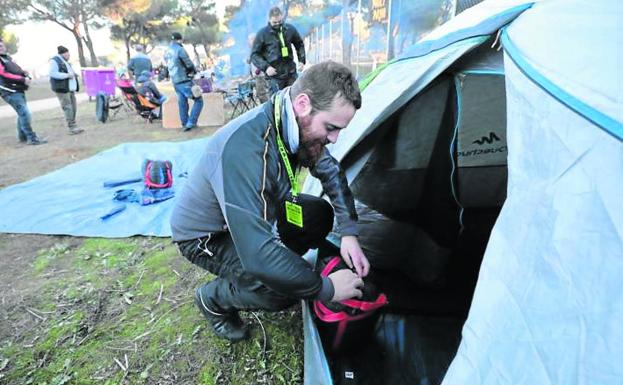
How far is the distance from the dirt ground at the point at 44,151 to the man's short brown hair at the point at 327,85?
214 centimetres

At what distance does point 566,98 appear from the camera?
37.2 inches

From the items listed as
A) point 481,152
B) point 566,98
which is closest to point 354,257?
point 566,98

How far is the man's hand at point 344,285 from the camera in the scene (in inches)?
55.4

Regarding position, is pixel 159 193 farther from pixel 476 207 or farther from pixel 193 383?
pixel 476 207

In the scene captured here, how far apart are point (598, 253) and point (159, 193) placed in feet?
11.3

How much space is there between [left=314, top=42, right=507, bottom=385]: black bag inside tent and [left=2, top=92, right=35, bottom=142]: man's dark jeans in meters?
5.43

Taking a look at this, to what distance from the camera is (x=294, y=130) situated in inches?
52.7

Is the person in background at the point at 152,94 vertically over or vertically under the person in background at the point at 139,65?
under

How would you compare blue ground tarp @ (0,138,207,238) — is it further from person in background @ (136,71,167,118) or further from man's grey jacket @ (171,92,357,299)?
person in background @ (136,71,167,118)

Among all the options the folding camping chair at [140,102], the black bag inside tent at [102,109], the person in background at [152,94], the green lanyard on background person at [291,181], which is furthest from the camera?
the black bag inside tent at [102,109]

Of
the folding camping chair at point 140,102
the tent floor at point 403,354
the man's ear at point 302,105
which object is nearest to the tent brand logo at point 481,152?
the tent floor at point 403,354

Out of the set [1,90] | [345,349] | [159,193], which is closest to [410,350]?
[345,349]

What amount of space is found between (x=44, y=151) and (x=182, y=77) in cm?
228

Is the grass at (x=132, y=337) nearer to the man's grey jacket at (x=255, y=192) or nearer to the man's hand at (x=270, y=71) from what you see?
the man's grey jacket at (x=255, y=192)
